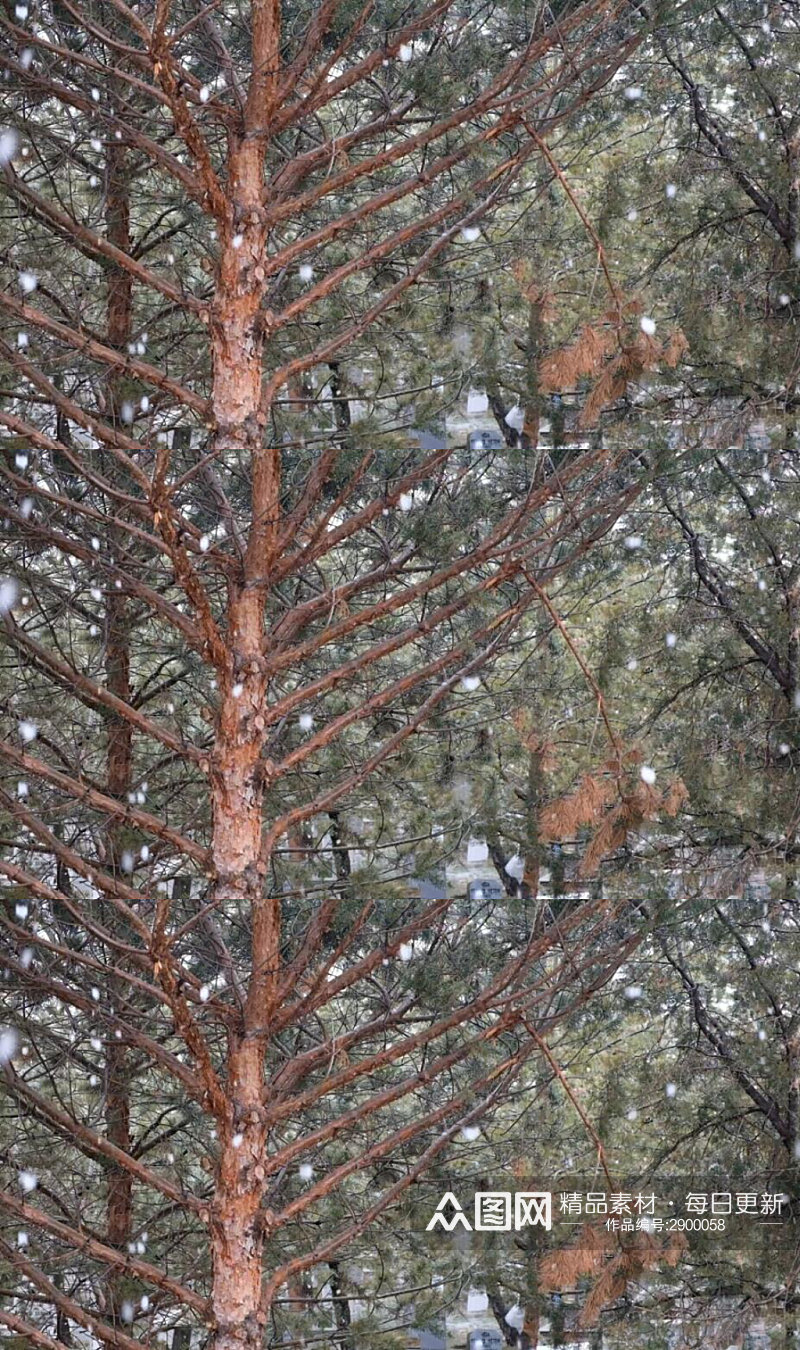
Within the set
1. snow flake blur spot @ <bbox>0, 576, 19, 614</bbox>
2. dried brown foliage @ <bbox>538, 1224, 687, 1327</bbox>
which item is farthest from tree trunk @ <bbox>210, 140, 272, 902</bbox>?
dried brown foliage @ <bbox>538, 1224, 687, 1327</bbox>

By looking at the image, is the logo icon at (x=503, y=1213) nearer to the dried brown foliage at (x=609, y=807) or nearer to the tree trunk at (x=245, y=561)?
the dried brown foliage at (x=609, y=807)

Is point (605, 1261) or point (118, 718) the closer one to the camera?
point (118, 718)

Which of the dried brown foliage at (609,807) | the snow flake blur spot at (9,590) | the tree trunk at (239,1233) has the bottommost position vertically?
the tree trunk at (239,1233)

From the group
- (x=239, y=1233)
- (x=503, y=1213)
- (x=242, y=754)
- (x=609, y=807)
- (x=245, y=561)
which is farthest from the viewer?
(x=503, y=1213)

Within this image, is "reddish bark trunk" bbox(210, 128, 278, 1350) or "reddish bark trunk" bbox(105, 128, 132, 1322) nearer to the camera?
"reddish bark trunk" bbox(210, 128, 278, 1350)

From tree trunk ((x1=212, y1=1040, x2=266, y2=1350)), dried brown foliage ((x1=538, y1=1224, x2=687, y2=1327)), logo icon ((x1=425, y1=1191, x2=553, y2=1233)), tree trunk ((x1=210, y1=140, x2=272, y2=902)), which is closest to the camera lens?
tree trunk ((x1=212, y1=1040, x2=266, y2=1350))

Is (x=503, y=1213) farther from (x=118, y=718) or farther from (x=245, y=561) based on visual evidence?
(x=245, y=561)

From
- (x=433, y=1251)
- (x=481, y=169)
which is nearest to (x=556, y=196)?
(x=481, y=169)

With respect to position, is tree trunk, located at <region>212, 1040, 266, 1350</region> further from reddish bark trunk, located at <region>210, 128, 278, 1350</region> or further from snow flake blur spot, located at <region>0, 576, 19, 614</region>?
snow flake blur spot, located at <region>0, 576, 19, 614</region>

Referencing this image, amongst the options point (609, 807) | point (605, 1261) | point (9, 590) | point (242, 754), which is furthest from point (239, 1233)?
point (605, 1261)

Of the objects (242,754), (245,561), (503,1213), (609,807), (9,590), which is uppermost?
(9,590)

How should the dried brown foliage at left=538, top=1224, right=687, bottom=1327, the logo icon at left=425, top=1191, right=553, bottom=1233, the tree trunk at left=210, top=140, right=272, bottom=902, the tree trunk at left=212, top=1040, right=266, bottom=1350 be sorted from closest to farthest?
the tree trunk at left=212, top=1040, right=266, bottom=1350, the tree trunk at left=210, top=140, right=272, bottom=902, the dried brown foliage at left=538, top=1224, right=687, bottom=1327, the logo icon at left=425, top=1191, right=553, bottom=1233

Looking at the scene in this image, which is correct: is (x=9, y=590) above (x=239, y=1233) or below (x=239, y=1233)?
above

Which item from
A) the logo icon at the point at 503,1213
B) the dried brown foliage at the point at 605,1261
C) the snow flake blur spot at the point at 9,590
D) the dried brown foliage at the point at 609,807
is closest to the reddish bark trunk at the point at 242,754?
the snow flake blur spot at the point at 9,590
